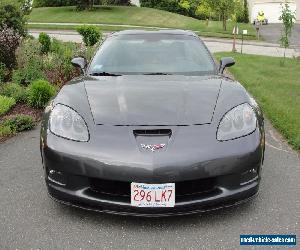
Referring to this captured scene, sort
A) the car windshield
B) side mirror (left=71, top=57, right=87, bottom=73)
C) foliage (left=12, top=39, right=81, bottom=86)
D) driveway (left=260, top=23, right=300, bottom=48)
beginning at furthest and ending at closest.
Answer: driveway (left=260, top=23, right=300, bottom=48) < foliage (left=12, top=39, right=81, bottom=86) < side mirror (left=71, top=57, right=87, bottom=73) < the car windshield

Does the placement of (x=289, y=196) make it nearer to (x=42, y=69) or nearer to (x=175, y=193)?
(x=175, y=193)

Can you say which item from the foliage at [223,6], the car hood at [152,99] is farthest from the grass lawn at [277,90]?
the foliage at [223,6]

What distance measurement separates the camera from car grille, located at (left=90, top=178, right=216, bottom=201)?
3.41 m

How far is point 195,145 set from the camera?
3.39 metres

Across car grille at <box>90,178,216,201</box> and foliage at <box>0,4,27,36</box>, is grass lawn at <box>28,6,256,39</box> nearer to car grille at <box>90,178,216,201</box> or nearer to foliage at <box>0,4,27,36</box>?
foliage at <box>0,4,27,36</box>

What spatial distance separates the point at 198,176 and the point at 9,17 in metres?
12.7

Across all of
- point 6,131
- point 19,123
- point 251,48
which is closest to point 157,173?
point 6,131

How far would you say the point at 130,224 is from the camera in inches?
142

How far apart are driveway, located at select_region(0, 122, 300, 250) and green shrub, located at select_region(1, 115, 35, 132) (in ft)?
6.67

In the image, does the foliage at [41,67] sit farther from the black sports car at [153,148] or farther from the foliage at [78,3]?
the foliage at [78,3]

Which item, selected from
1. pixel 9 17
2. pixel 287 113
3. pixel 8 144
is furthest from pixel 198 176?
pixel 9 17

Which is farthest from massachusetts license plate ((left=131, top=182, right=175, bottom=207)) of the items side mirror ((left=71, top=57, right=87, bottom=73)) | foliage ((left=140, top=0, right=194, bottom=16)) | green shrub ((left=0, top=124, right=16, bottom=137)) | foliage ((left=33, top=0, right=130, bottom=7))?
foliage ((left=140, top=0, right=194, bottom=16))

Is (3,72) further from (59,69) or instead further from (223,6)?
(223,6)

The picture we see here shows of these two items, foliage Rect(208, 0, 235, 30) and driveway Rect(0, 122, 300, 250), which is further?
foliage Rect(208, 0, 235, 30)
